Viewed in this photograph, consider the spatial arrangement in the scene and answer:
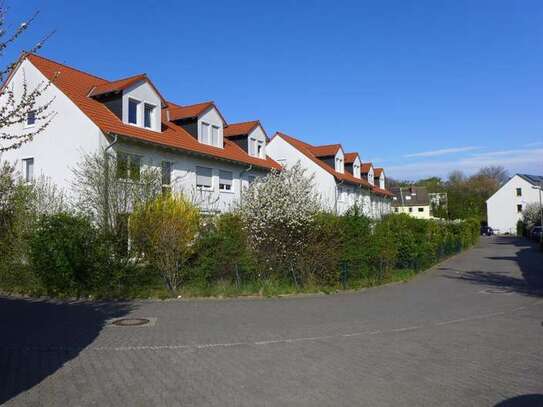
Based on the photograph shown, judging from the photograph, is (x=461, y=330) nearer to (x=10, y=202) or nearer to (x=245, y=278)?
(x=245, y=278)

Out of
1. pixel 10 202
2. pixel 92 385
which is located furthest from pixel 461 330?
pixel 10 202

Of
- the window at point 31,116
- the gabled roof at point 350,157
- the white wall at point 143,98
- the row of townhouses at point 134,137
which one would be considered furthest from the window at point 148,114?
the gabled roof at point 350,157

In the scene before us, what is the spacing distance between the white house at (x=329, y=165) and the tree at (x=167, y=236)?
2380 centimetres

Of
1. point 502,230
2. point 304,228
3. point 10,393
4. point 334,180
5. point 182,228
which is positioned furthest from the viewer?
point 502,230

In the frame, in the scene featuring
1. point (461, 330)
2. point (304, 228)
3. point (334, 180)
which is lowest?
point (461, 330)

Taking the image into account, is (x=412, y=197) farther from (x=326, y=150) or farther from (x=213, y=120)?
(x=213, y=120)

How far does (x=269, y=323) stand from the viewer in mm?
10195

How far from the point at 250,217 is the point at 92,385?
991 centimetres

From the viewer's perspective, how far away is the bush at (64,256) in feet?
45.4

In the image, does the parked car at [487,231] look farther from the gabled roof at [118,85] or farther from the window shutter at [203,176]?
the gabled roof at [118,85]

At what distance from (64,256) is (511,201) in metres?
76.7

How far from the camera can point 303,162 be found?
41.5 m

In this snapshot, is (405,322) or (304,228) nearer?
(405,322)

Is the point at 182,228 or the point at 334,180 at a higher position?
the point at 334,180
